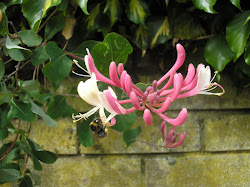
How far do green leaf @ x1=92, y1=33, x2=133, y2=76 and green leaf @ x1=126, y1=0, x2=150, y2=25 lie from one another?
1.18ft

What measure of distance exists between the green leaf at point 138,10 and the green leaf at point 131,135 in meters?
0.38

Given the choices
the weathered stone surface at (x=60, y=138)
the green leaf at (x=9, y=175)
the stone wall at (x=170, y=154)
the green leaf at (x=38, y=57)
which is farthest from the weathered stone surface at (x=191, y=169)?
the green leaf at (x=38, y=57)

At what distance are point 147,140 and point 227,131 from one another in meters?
0.31

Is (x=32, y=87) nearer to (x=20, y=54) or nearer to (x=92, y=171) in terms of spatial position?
(x=20, y=54)

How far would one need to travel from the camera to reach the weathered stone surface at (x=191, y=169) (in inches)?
47.4

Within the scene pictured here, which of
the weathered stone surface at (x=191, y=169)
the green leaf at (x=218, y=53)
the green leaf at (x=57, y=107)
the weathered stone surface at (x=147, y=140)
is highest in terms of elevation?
the green leaf at (x=218, y=53)

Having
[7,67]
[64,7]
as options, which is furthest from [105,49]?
[7,67]

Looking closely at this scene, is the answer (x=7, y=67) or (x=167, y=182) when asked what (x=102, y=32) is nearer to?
(x=7, y=67)

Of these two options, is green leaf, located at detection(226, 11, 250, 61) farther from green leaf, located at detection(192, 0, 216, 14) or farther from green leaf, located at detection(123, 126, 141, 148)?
green leaf, located at detection(123, 126, 141, 148)

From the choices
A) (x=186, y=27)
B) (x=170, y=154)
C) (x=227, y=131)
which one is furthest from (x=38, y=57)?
(x=227, y=131)

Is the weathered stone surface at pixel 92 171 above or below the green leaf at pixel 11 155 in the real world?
below

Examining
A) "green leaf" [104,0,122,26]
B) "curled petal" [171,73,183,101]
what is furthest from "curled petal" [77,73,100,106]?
"green leaf" [104,0,122,26]

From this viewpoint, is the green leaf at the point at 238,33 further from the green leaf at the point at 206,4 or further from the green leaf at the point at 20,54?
the green leaf at the point at 20,54

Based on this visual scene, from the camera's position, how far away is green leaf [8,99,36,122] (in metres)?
0.72
